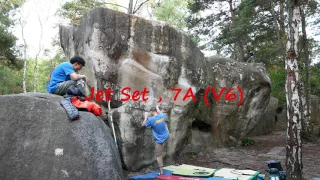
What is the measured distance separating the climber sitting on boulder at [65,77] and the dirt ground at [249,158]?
2.89 meters

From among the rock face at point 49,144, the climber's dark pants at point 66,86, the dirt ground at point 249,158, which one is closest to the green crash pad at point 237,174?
the dirt ground at point 249,158

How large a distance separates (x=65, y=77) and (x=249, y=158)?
6.33 m

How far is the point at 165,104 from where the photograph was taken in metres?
7.89

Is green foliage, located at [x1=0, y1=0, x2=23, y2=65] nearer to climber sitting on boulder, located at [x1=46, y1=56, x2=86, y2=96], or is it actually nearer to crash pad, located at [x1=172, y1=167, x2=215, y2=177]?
climber sitting on boulder, located at [x1=46, y1=56, x2=86, y2=96]

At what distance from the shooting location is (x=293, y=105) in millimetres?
5688

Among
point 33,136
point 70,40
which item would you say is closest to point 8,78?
point 70,40

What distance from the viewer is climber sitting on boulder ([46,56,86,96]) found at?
16.8ft

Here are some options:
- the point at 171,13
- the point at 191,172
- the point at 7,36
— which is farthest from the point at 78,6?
the point at 191,172

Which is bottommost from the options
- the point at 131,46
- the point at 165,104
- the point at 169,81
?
the point at 165,104

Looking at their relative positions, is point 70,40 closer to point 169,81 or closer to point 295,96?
point 169,81

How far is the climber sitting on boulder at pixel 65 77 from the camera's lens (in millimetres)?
5113

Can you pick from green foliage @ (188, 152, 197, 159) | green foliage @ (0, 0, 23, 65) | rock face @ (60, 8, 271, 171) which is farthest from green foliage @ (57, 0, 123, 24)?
green foliage @ (188, 152, 197, 159)

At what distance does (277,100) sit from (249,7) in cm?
606

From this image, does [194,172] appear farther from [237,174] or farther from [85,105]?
[85,105]
